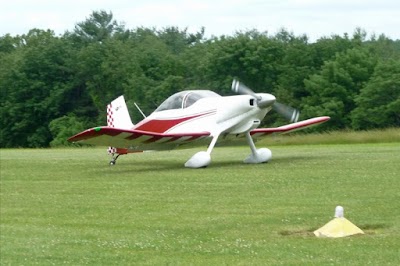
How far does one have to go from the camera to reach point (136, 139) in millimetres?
21688

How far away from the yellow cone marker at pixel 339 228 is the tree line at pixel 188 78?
41350 millimetres

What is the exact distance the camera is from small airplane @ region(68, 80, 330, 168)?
70.0 feet

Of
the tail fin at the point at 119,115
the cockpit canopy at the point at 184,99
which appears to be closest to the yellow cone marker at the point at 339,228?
the cockpit canopy at the point at 184,99

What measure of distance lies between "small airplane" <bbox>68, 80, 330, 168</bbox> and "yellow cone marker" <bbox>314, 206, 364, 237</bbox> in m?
10.5

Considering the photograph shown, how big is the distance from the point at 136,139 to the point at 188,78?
169 feet

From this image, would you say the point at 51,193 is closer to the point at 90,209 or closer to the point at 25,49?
the point at 90,209

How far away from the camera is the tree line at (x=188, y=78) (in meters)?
56.4

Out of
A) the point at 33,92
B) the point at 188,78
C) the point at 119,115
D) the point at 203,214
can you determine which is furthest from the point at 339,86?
the point at 203,214

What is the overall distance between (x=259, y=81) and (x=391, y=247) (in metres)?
56.9

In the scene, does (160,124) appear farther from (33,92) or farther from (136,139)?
(33,92)

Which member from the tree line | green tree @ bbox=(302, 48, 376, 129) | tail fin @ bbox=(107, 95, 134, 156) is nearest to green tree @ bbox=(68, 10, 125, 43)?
the tree line

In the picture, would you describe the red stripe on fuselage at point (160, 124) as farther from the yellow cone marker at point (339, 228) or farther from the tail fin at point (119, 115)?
the yellow cone marker at point (339, 228)

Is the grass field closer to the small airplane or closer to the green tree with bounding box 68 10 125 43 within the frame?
the small airplane

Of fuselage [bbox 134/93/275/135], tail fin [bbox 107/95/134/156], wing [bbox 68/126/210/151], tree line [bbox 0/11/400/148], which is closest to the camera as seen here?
wing [bbox 68/126/210/151]
